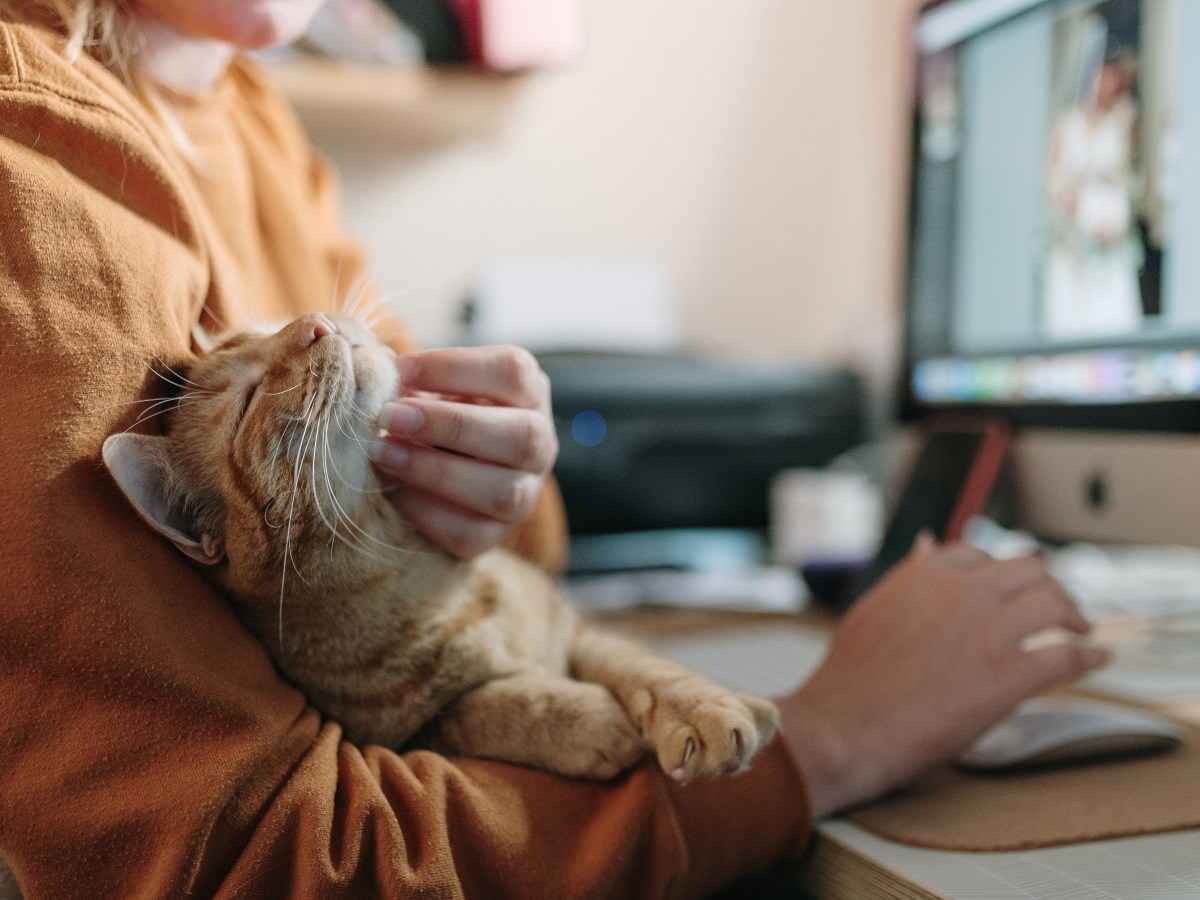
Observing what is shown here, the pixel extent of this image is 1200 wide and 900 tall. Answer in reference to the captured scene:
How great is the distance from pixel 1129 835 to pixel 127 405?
59cm

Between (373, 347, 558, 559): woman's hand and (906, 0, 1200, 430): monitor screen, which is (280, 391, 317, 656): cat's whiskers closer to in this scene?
(373, 347, 558, 559): woman's hand

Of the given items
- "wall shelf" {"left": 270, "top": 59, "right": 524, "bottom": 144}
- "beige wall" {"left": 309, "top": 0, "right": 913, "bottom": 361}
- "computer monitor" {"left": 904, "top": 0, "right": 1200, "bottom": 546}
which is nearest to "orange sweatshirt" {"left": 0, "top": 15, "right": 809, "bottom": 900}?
"computer monitor" {"left": 904, "top": 0, "right": 1200, "bottom": 546}

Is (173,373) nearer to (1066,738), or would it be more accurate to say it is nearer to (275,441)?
(275,441)

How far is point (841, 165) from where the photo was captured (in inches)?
76.7

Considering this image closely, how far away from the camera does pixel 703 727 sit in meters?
0.48

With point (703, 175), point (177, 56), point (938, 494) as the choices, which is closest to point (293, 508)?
point (177, 56)

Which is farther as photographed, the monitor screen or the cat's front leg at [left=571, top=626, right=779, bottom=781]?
the monitor screen

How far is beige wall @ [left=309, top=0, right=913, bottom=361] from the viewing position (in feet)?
5.75

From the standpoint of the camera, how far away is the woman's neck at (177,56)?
24.9 inches

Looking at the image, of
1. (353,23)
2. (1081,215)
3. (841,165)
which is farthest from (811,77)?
(1081,215)

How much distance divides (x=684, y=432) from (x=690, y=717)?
33.5 inches

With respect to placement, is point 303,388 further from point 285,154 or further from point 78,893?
point 285,154

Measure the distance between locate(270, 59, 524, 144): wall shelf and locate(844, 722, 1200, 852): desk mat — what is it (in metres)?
1.29

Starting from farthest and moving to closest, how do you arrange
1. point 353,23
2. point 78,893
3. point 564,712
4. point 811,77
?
point 811,77, point 353,23, point 564,712, point 78,893
